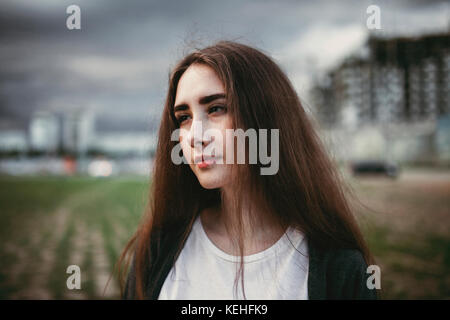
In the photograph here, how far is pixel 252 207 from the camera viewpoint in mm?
1325

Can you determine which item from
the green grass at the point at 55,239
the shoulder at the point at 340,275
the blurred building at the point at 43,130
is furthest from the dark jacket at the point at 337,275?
the blurred building at the point at 43,130

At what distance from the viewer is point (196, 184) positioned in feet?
4.98

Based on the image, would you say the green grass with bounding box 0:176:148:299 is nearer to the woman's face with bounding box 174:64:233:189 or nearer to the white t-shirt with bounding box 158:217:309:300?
the white t-shirt with bounding box 158:217:309:300

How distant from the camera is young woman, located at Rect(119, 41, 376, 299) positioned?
3.92 ft

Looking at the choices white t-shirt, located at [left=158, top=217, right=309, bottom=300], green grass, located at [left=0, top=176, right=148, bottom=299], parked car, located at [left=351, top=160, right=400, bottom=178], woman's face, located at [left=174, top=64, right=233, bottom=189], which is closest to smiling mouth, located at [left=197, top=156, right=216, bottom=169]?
woman's face, located at [left=174, top=64, right=233, bottom=189]

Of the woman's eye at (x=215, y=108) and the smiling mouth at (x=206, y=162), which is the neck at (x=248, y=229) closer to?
the smiling mouth at (x=206, y=162)

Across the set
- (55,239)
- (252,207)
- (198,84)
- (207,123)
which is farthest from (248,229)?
(55,239)

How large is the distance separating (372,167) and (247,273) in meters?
25.0

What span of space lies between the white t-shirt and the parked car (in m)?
24.1

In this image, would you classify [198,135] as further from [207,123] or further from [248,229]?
[248,229]

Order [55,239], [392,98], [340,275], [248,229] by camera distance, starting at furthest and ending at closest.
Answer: [392,98], [55,239], [248,229], [340,275]
